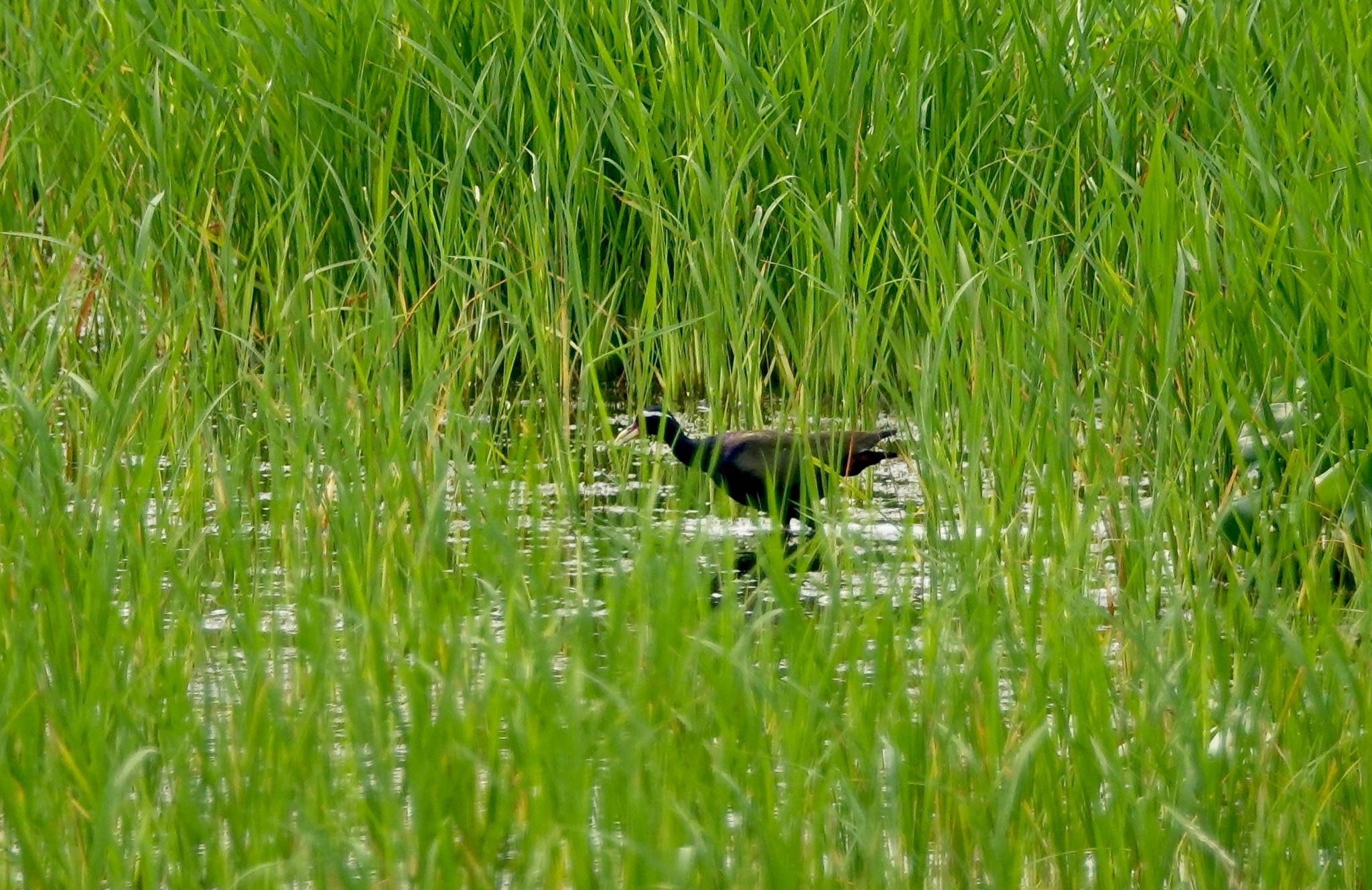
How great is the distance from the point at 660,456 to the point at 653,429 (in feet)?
0.21

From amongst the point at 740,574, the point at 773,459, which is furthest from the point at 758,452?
the point at 740,574

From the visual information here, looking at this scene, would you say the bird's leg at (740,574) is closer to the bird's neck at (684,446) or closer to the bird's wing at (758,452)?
the bird's wing at (758,452)

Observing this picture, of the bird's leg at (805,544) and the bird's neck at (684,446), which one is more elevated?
the bird's neck at (684,446)

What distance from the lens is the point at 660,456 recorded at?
4.05 meters

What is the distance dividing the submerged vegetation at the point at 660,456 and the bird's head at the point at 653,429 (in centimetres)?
9

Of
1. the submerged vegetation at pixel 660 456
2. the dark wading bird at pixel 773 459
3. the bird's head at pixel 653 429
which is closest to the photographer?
the submerged vegetation at pixel 660 456

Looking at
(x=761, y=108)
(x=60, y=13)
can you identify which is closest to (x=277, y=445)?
(x=761, y=108)

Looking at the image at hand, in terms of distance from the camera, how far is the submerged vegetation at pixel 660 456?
2129mm

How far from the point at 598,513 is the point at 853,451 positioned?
49 centimetres

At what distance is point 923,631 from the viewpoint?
105 inches

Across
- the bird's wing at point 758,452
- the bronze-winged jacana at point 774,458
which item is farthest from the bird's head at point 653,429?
the bird's wing at point 758,452

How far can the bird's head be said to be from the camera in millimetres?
3924

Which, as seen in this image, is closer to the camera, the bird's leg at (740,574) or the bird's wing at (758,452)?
the bird's leg at (740,574)

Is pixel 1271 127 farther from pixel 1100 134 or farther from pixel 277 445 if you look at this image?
pixel 277 445
